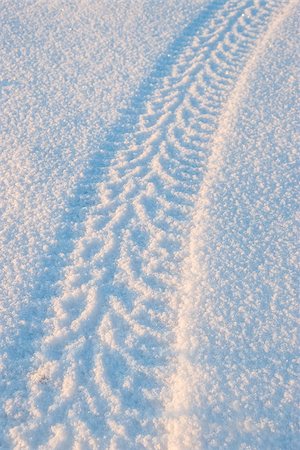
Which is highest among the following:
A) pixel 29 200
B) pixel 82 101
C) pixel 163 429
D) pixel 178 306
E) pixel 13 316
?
pixel 82 101

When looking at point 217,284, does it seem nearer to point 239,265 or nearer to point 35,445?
point 239,265

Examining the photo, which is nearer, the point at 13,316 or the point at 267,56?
the point at 13,316

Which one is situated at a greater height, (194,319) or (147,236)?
(147,236)

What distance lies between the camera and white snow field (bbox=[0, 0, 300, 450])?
1.50 metres

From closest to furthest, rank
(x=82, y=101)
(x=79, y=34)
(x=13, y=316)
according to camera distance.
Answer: (x=13, y=316), (x=82, y=101), (x=79, y=34)

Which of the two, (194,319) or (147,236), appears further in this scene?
(147,236)

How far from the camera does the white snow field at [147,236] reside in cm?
150

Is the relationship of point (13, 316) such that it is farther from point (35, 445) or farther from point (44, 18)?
point (44, 18)

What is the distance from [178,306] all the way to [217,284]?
178 millimetres

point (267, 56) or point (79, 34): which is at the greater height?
point (79, 34)

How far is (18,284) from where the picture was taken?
1.80 m

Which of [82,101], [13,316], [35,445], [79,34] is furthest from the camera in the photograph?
[79,34]

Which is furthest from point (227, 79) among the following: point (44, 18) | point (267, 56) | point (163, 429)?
point (163, 429)

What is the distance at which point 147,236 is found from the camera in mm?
2000
